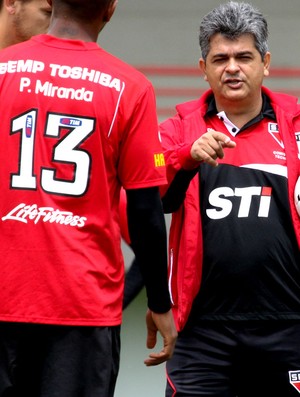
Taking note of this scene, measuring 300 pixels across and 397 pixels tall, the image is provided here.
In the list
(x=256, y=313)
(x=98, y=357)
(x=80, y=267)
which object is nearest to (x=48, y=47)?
(x=80, y=267)

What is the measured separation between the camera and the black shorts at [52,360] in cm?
366

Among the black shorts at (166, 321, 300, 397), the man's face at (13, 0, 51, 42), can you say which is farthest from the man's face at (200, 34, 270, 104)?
the black shorts at (166, 321, 300, 397)

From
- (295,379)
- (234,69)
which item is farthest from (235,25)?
(295,379)

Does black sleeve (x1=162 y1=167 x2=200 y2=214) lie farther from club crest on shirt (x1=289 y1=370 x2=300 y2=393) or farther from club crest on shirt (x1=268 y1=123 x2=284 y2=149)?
club crest on shirt (x1=289 y1=370 x2=300 y2=393)

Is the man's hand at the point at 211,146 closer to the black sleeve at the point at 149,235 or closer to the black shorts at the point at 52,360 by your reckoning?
the black sleeve at the point at 149,235

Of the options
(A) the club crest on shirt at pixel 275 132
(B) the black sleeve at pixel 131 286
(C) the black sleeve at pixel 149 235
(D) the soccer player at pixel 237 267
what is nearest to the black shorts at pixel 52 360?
(C) the black sleeve at pixel 149 235

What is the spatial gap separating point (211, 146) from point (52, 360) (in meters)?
0.97

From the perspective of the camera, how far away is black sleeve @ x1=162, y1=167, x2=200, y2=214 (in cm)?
446

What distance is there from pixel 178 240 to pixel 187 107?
531mm

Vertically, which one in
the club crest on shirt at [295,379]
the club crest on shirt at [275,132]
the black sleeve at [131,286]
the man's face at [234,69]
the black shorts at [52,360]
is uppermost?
the man's face at [234,69]

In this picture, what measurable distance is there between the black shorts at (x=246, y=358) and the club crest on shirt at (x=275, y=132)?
2.18ft

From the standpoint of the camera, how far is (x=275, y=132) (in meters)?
4.68

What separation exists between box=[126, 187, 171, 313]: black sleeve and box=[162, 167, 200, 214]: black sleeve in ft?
2.15

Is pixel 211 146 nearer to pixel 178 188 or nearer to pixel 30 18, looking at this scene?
pixel 178 188
